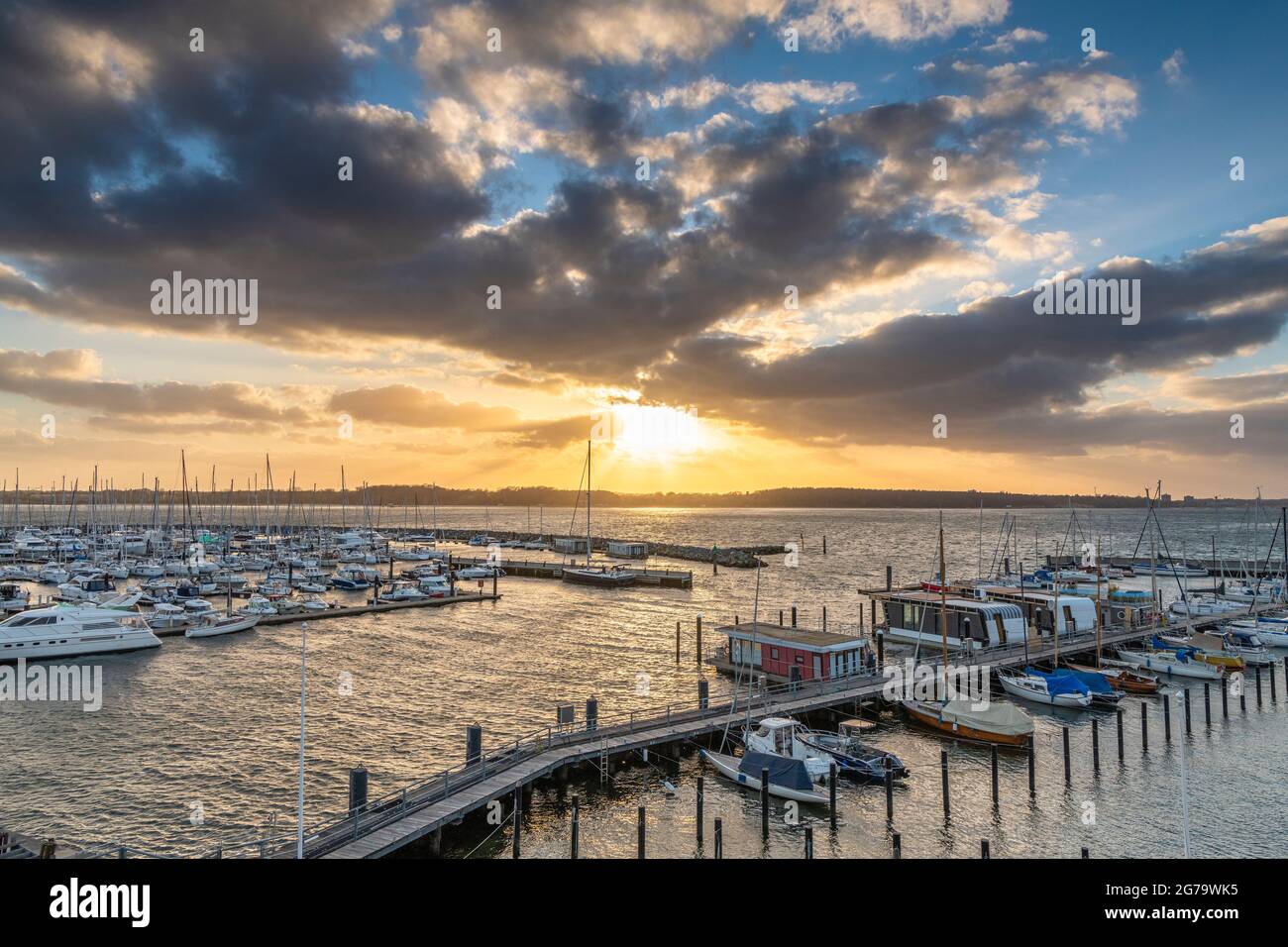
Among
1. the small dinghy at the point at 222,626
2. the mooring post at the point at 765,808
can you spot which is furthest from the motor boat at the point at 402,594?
the mooring post at the point at 765,808

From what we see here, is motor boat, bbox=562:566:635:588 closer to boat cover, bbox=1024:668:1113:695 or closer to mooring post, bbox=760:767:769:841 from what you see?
boat cover, bbox=1024:668:1113:695

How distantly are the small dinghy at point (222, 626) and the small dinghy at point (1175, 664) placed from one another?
68.2 m

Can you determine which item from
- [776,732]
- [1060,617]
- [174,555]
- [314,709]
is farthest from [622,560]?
[776,732]

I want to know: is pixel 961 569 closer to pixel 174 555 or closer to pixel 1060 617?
pixel 1060 617

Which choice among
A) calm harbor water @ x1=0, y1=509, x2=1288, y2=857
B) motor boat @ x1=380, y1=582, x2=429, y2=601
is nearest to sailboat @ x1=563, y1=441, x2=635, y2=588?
motor boat @ x1=380, y1=582, x2=429, y2=601

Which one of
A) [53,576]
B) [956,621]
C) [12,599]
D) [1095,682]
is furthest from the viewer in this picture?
[53,576]

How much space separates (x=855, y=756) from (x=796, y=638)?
15.2 m

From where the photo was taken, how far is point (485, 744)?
116 feet

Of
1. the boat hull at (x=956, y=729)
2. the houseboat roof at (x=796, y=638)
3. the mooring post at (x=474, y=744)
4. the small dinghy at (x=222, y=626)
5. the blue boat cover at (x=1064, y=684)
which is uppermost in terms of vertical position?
the houseboat roof at (x=796, y=638)

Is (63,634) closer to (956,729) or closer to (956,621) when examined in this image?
(956,729)

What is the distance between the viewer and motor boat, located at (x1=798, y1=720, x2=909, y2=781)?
31953 mm

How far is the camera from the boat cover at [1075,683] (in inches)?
1745

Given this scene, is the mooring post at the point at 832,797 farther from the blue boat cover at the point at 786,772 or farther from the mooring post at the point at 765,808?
the mooring post at the point at 765,808

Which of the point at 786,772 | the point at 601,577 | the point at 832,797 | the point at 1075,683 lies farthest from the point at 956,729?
Answer: the point at 601,577
